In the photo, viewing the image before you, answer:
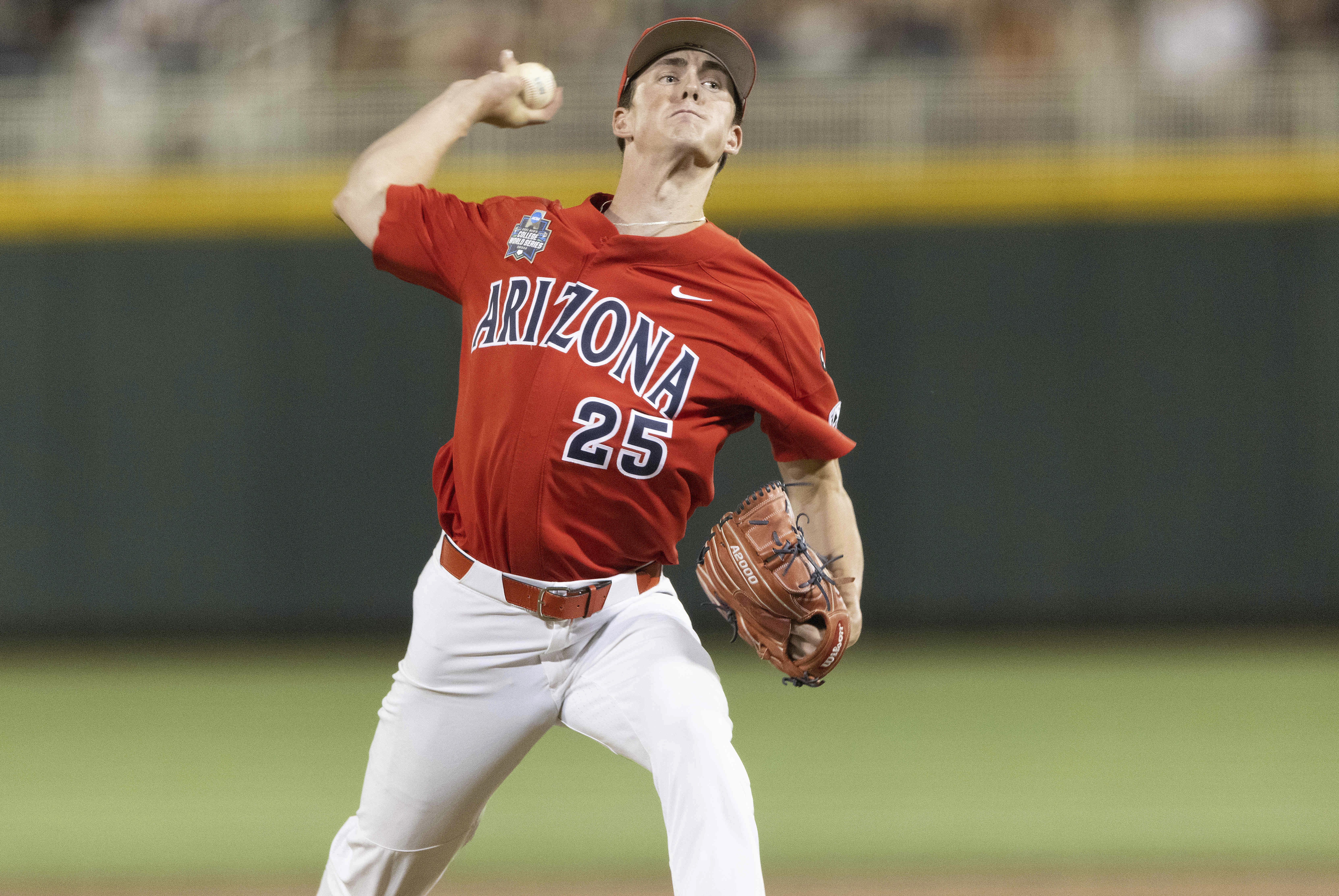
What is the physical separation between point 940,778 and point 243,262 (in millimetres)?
5306

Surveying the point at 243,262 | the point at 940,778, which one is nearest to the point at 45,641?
the point at 243,262

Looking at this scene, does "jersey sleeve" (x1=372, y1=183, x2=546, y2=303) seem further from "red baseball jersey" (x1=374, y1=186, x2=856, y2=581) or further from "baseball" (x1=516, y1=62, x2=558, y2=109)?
"baseball" (x1=516, y1=62, x2=558, y2=109)

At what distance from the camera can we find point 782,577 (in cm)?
308

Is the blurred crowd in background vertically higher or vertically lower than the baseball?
higher

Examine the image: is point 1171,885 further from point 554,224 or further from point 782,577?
point 554,224

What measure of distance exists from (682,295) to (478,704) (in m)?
0.96

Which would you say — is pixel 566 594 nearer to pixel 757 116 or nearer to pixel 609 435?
pixel 609 435

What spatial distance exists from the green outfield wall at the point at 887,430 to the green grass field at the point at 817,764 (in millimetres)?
397

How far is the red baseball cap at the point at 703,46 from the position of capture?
11.1ft

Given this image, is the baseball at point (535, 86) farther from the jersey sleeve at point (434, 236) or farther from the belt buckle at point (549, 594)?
the belt buckle at point (549, 594)

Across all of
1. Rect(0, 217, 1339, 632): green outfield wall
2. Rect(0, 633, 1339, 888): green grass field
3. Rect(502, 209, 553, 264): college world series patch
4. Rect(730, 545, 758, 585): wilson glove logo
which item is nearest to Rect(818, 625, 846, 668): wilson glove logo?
Rect(730, 545, 758, 585): wilson glove logo

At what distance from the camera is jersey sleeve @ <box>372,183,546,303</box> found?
10.9ft

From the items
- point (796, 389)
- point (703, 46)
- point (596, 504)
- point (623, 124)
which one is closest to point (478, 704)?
point (596, 504)

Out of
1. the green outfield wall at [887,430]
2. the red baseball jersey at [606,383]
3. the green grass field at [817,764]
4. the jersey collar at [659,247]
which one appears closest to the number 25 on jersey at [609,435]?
the red baseball jersey at [606,383]
